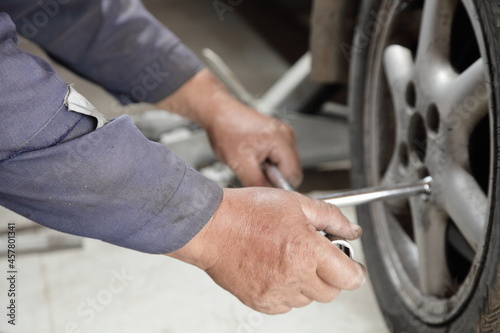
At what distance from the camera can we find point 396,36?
1.17 m

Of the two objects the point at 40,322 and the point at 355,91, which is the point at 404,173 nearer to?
the point at 355,91

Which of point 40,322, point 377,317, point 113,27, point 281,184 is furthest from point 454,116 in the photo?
point 40,322

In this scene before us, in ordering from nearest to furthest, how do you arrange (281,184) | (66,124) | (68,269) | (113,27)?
(66,124) → (281,184) → (113,27) → (68,269)

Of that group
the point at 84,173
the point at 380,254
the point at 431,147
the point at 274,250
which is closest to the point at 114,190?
the point at 84,173

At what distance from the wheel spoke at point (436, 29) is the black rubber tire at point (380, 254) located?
14 centimetres

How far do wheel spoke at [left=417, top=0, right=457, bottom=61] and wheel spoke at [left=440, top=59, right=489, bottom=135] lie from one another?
0.09 m

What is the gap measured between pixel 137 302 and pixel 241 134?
50cm

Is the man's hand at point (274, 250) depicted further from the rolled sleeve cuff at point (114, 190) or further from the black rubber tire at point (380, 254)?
the black rubber tire at point (380, 254)

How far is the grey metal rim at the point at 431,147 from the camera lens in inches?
37.1

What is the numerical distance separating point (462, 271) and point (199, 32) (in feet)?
7.77

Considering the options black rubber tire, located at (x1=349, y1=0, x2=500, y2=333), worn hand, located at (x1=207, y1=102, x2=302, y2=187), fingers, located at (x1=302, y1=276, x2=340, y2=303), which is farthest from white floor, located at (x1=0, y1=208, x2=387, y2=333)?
fingers, located at (x1=302, y1=276, x2=340, y2=303)

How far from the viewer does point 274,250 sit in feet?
2.64

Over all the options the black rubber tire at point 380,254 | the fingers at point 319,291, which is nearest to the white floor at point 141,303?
the black rubber tire at point 380,254

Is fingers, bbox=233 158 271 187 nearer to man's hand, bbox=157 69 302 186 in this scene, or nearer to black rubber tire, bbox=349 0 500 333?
man's hand, bbox=157 69 302 186
